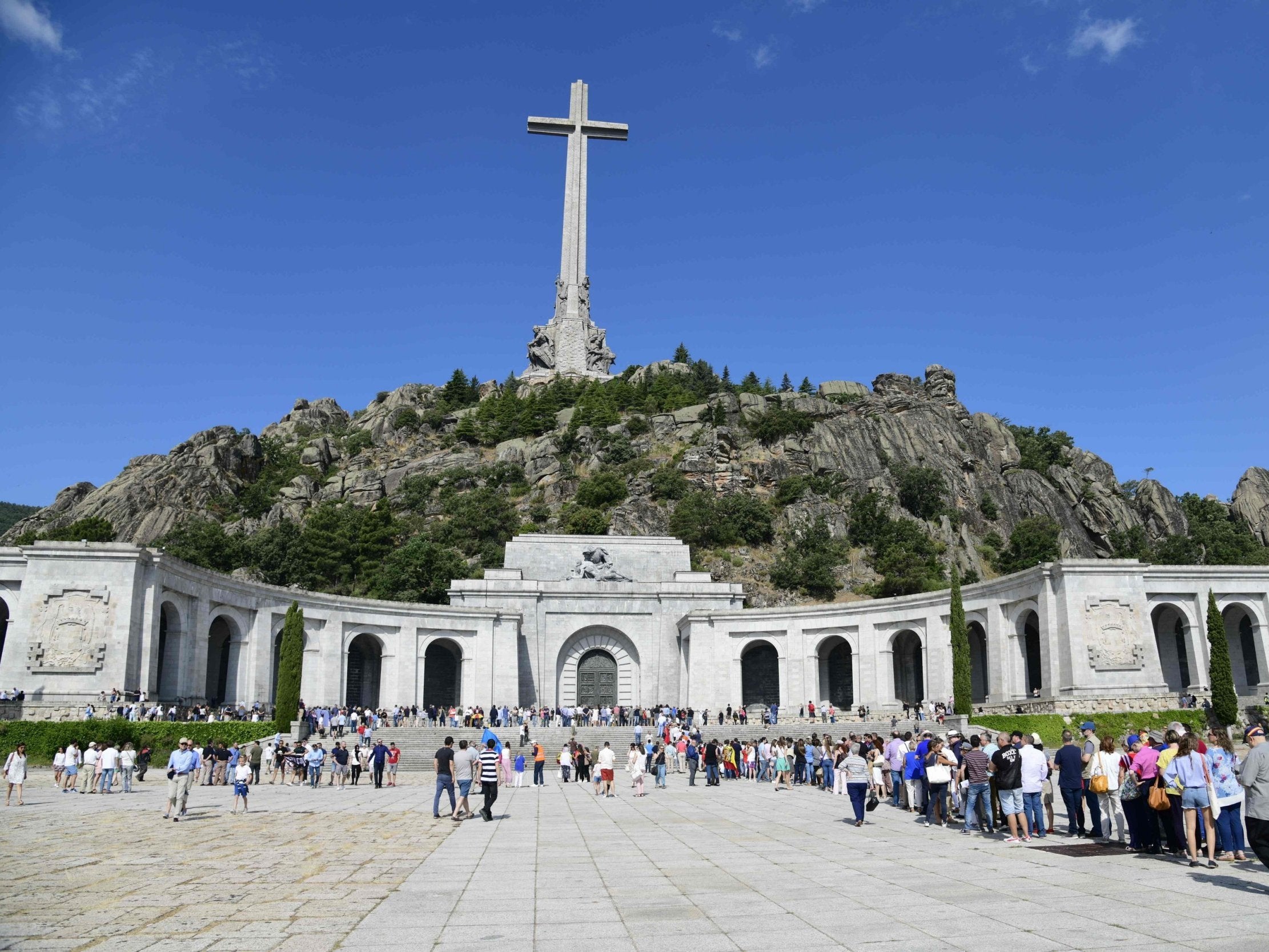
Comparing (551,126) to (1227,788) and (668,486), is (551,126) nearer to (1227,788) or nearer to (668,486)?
(668,486)

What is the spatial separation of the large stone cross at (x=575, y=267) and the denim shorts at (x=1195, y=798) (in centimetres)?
7908

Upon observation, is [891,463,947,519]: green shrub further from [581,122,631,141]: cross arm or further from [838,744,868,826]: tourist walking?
[838,744,868,826]: tourist walking

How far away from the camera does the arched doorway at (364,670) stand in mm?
43281

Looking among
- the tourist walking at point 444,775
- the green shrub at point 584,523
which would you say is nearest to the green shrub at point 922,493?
the green shrub at point 584,523

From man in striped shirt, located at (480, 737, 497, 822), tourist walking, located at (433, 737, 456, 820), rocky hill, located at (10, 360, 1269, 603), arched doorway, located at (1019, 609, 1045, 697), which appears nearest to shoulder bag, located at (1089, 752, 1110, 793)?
man in striped shirt, located at (480, 737, 497, 822)

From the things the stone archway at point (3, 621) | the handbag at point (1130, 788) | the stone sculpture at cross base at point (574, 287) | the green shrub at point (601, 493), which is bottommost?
the handbag at point (1130, 788)

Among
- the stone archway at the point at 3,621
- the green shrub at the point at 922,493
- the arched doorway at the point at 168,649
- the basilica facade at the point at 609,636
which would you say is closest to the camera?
the basilica facade at the point at 609,636

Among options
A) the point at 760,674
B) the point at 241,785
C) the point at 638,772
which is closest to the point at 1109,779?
the point at 638,772

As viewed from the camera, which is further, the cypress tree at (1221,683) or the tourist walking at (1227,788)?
the cypress tree at (1221,683)

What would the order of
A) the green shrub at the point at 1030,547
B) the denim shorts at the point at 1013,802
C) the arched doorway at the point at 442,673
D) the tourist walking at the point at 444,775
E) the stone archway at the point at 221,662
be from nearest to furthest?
1. the denim shorts at the point at 1013,802
2. the tourist walking at the point at 444,775
3. the stone archway at the point at 221,662
4. the arched doorway at the point at 442,673
5. the green shrub at the point at 1030,547

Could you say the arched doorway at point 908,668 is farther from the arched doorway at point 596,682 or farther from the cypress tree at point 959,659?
the arched doorway at point 596,682

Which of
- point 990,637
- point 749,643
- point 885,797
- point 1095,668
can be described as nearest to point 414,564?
point 749,643

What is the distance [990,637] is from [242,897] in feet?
110

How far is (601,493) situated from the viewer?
2874 inches
